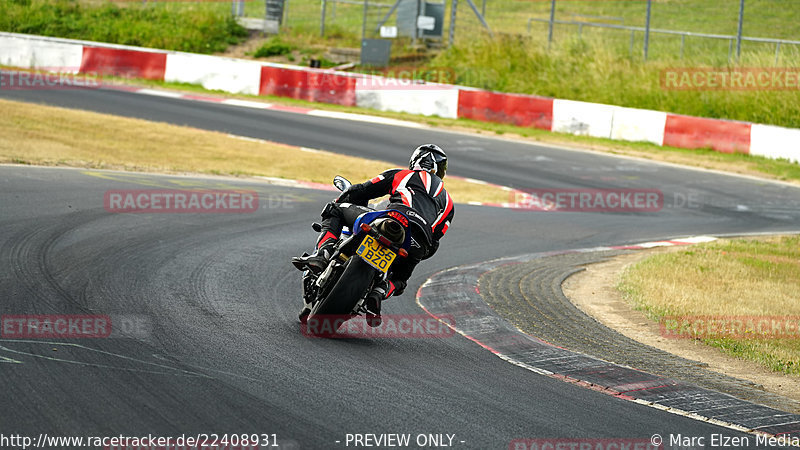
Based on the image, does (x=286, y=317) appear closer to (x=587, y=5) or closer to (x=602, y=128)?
(x=602, y=128)

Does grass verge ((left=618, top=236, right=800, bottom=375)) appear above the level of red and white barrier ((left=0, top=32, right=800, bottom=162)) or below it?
below

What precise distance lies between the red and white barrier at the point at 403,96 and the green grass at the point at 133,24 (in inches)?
165

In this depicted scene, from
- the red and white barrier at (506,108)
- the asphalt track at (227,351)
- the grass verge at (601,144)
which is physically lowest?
the asphalt track at (227,351)

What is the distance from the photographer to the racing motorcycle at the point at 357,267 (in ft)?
19.9

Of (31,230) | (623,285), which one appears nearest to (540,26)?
(623,285)

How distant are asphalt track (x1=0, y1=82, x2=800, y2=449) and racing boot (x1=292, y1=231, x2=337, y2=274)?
1.61 feet

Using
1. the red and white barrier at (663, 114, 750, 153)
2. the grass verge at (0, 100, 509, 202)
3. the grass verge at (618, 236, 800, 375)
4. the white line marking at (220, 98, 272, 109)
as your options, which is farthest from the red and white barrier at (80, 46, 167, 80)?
the grass verge at (618, 236, 800, 375)

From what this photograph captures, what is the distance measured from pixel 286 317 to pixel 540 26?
27102mm

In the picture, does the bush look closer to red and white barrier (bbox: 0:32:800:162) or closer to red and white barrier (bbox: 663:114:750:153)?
red and white barrier (bbox: 0:32:800:162)

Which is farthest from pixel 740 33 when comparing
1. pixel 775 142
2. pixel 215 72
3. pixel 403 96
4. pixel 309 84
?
pixel 215 72

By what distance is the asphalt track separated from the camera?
14.7 ft

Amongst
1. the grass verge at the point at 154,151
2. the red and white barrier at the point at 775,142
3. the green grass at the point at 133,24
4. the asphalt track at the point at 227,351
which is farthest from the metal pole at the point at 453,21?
the asphalt track at the point at 227,351

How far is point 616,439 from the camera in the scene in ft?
15.4

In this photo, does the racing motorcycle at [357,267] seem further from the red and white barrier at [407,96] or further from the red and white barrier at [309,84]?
the red and white barrier at [309,84]
